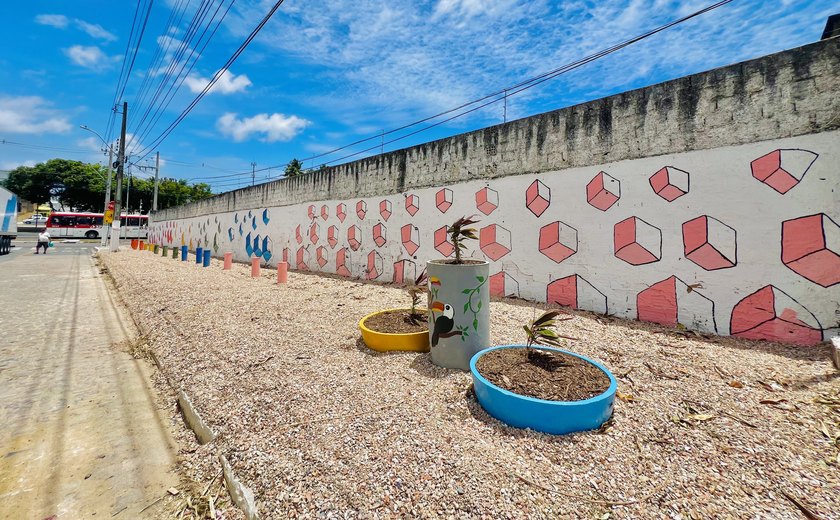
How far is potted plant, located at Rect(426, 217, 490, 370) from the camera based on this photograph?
3.02 metres

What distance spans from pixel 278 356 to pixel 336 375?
92cm

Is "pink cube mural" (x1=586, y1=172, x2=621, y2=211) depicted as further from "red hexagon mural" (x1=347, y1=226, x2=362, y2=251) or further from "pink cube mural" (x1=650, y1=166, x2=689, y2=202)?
"red hexagon mural" (x1=347, y1=226, x2=362, y2=251)

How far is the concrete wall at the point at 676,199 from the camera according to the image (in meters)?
3.63

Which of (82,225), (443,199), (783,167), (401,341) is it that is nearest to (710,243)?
(783,167)

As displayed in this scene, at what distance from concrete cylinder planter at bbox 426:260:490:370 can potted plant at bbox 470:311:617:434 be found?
0.87 feet

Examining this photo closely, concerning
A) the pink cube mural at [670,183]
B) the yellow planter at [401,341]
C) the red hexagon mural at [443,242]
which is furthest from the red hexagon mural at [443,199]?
the yellow planter at [401,341]

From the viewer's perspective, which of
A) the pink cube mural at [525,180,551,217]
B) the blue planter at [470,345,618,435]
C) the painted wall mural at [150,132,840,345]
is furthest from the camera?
the pink cube mural at [525,180,551,217]

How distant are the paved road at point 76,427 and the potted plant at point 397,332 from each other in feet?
6.20

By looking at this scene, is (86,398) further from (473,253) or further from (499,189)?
(499,189)

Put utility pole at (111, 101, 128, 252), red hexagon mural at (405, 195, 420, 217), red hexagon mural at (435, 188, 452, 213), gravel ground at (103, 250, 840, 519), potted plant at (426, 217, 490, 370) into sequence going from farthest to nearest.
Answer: utility pole at (111, 101, 128, 252), red hexagon mural at (405, 195, 420, 217), red hexagon mural at (435, 188, 452, 213), potted plant at (426, 217, 490, 370), gravel ground at (103, 250, 840, 519)

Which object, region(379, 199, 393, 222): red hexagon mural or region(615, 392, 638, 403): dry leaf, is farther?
region(379, 199, 393, 222): red hexagon mural

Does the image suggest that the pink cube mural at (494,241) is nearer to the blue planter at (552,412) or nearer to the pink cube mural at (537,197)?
the pink cube mural at (537,197)

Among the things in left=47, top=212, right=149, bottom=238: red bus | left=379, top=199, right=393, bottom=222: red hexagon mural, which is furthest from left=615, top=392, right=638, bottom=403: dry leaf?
left=47, top=212, right=149, bottom=238: red bus

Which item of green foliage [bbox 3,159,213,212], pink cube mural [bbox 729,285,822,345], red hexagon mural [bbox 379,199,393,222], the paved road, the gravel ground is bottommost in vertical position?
the paved road
